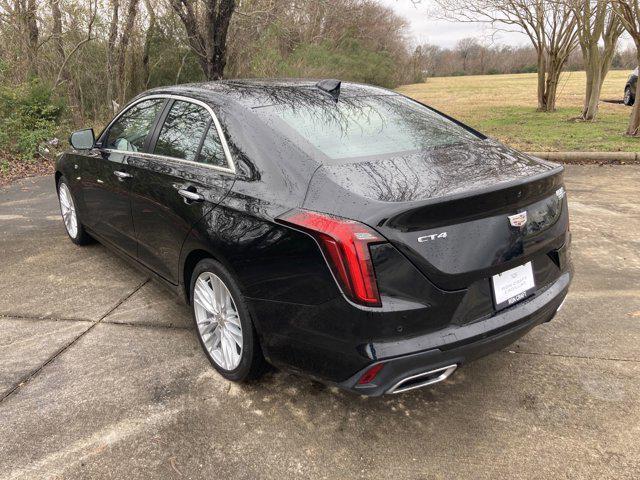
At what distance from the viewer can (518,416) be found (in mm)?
2570

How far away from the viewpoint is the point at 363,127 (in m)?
2.89

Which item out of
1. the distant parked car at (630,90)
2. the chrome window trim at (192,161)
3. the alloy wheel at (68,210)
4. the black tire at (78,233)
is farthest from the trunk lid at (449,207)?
the distant parked car at (630,90)

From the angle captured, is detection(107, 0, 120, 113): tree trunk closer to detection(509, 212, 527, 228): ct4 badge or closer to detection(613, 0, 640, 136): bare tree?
detection(613, 0, 640, 136): bare tree

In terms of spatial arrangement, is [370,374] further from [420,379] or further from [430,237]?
[430,237]

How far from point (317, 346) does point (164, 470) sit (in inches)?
34.2

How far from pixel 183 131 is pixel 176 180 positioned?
38 cm

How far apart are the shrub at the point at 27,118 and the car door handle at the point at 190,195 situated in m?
8.42

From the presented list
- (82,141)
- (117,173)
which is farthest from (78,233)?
(117,173)

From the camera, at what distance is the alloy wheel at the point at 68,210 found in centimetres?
500

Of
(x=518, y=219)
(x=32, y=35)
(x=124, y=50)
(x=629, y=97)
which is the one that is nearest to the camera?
(x=518, y=219)

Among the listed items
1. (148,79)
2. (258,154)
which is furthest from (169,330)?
(148,79)

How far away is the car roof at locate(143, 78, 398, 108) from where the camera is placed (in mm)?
3027

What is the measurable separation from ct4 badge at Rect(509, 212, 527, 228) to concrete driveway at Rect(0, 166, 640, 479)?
971mm

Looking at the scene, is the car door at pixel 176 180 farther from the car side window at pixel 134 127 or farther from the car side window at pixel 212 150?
the car side window at pixel 134 127
